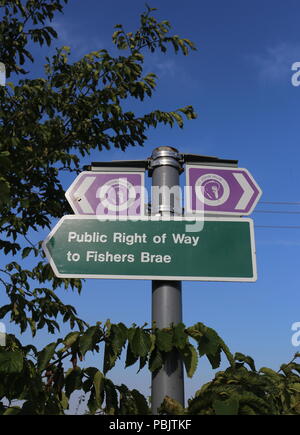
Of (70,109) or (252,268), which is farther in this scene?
(70,109)

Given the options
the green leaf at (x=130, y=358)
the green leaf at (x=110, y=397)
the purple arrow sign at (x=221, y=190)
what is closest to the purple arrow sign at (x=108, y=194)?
the purple arrow sign at (x=221, y=190)

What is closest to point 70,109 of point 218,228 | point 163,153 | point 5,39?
point 5,39

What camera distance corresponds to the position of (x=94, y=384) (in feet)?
5.52

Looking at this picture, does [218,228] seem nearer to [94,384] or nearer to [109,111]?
[94,384]

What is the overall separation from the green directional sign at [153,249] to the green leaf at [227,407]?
1.85 feet

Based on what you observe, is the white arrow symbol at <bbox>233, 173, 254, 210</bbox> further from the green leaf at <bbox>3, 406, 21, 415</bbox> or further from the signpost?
the green leaf at <bbox>3, 406, 21, 415</bbox>

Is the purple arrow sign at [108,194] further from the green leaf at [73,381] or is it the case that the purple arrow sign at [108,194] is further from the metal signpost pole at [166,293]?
the green leaf at [73,381]

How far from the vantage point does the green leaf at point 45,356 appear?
172cm

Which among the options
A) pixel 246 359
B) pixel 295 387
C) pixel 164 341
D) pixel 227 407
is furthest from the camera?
pixel 246 359

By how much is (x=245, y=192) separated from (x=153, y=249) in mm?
596

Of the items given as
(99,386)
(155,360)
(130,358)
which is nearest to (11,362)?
(99,386)

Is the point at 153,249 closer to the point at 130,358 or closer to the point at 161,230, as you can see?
the point at 161,230

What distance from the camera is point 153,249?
1.87m
